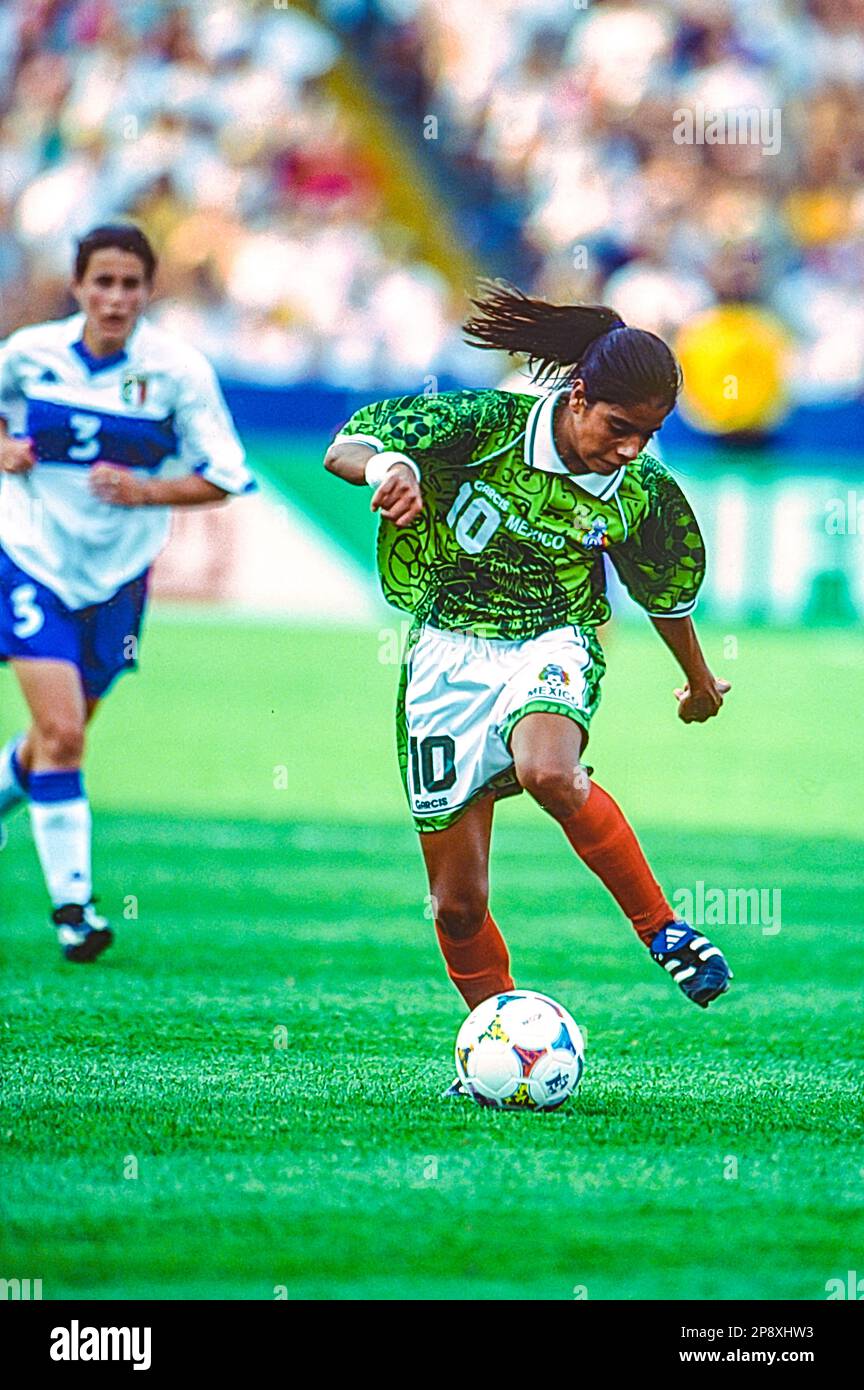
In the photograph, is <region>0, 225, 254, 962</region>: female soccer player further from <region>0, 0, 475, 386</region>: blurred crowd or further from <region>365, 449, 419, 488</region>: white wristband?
<region>0, 0, 475, 386</region>: blurred crowd

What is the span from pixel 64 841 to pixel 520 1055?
178cm

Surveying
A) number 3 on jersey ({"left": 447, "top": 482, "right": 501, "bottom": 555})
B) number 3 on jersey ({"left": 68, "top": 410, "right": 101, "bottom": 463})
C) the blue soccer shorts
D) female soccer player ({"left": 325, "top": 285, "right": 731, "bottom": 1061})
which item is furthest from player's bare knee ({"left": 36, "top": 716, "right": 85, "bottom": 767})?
number 3 on jersey ({"left": 447, "top": 482, "right": 501, "bottom": 555})

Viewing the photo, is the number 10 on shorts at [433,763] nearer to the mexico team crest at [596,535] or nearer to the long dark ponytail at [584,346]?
the mexico team crest at [596,535]

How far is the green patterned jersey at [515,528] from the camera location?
13.2ft

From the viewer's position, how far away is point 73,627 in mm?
5434

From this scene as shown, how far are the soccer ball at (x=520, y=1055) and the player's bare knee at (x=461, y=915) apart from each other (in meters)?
0.19

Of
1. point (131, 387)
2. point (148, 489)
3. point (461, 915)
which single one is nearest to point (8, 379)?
point (131, 387)

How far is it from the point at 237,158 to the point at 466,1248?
28.5 feet

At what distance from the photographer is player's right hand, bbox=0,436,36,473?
5242mm

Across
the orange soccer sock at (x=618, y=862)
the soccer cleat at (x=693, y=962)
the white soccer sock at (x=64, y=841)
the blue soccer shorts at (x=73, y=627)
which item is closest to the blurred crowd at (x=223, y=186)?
the blue soccer shorts at (x=73, y=627)

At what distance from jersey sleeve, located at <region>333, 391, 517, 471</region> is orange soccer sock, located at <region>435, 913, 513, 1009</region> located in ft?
3.17

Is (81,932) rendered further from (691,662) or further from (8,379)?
(691,662)

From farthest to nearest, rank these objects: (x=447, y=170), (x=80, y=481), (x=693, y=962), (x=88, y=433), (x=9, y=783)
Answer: (x=447, y=170), (x=9, y=783), (x=80, y=481), (x=88, y=433), (x=693, y=962)
